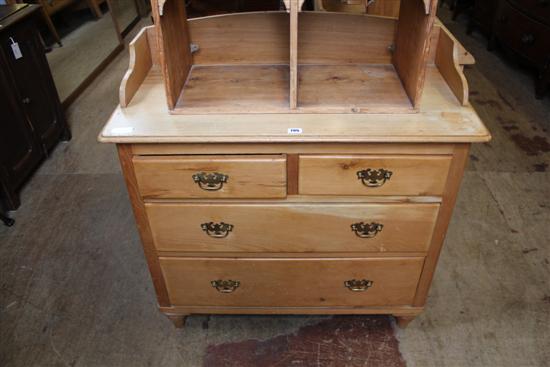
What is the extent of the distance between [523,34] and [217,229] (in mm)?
3104

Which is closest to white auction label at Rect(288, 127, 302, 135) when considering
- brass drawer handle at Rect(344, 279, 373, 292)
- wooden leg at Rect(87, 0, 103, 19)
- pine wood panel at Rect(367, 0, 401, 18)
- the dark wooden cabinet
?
brass drawer handle at Rect(344, 279, 373, 292)

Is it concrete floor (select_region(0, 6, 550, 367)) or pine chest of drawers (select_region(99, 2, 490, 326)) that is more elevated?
pine chest of drawers (select_region(99, 2, 490, 326))

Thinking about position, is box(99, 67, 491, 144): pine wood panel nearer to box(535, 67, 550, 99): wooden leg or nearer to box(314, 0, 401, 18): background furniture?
box(314, 0, 401, 18): background furniture

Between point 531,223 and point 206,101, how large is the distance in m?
1.76

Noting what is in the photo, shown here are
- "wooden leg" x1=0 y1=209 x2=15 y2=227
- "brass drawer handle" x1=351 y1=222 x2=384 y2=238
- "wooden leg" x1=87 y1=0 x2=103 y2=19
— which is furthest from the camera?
"wooden leg" x1=87 y1=0 x2=103 y2=19

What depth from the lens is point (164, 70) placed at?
1210 mm

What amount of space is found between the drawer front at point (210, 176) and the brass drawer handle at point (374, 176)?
221 mm

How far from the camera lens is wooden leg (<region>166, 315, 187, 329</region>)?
66.8 inches

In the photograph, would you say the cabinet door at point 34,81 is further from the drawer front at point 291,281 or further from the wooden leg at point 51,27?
the drawer front at point 291,281

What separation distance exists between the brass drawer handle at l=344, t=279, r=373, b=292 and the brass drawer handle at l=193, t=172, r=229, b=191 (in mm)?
581

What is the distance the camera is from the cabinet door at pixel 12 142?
226 centimetres

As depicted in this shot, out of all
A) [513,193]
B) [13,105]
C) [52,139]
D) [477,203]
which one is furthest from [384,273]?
[52,139]

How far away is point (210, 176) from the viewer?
1.28 metres

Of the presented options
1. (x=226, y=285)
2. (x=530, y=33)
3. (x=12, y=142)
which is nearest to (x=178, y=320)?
(x=226, y=285)
